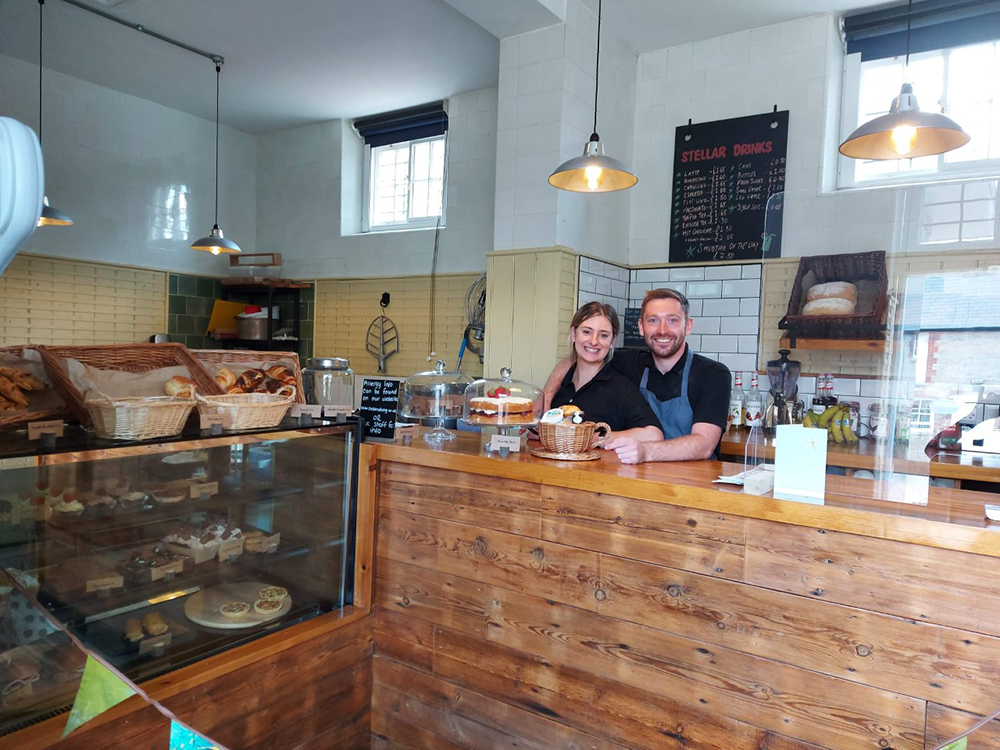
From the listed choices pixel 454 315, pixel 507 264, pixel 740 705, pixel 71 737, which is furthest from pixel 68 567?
pixel 454 315

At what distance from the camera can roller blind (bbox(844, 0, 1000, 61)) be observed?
396cm

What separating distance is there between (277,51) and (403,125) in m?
1.46

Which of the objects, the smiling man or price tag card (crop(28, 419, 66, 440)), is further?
the smiling man

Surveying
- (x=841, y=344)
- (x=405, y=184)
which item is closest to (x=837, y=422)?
(x=841, y=344)

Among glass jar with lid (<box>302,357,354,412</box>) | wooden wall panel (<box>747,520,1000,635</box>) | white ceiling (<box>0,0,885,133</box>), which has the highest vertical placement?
white ceiling (<box>0,0,885,133</box>)

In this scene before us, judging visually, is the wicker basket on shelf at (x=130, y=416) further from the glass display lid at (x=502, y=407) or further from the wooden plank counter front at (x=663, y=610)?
the glass display lid at (x=502, y=407)

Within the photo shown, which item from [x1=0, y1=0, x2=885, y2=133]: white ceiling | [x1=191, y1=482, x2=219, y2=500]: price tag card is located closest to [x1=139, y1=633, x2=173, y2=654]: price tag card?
[x1=191, y1=482, x2=219, y2=500]: price tag card

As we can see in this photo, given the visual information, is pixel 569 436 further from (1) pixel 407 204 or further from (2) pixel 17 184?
(1) pixel 407 204

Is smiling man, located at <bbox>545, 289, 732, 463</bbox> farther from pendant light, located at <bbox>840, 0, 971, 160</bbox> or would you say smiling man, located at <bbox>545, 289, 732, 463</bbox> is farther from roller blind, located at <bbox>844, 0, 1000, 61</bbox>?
roller blind, located at <bbox>844, 0, 1000, 61</bbox>

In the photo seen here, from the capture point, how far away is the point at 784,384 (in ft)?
12.8

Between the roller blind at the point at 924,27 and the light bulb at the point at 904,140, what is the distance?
164 cm

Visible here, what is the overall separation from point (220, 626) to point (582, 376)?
1.77 meters

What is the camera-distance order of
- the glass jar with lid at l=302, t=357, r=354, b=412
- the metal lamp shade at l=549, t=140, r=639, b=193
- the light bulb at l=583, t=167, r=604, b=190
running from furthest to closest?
the light bulb at l=583, t=167, r=604, b=190 → the metal lamp shade at l=549, t=140, r=639, b=193 → the glass jar with lid at l=302, t=357, r=354, b=412

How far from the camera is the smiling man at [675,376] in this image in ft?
9.08
